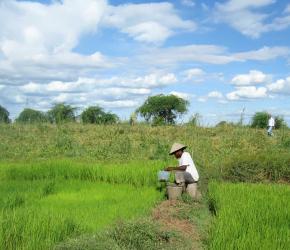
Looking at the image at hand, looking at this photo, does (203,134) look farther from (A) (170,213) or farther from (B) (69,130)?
(A) (170,213)

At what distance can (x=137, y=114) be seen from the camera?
2245cm

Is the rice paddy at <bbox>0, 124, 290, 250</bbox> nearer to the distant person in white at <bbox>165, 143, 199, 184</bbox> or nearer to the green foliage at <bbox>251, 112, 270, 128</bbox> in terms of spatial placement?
the distant person in white at <bbox>165, 143, 199, 184</bbox>

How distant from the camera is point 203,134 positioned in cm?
1766

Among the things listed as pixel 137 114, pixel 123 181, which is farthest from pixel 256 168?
pixel 137 114

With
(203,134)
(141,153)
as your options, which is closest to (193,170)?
(141,153)

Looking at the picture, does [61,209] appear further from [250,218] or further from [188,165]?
[250,218]

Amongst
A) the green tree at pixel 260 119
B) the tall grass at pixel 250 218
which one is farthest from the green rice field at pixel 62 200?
the green tree at pixel 260 119

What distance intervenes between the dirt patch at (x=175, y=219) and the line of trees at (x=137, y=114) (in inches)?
453

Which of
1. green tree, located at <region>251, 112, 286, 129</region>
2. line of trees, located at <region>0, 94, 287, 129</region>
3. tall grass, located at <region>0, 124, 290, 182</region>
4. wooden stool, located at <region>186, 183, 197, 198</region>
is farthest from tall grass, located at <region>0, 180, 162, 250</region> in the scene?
green tree, located at <region>251, 112, 286, 129</region>

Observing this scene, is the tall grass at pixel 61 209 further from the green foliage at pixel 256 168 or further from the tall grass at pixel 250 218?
the green foliage at pixel 256 168

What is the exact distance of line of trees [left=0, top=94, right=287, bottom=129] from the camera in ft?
71.0

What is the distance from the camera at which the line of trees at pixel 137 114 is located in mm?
21641

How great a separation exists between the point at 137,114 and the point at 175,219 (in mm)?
15802

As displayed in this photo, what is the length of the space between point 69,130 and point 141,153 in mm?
4935
